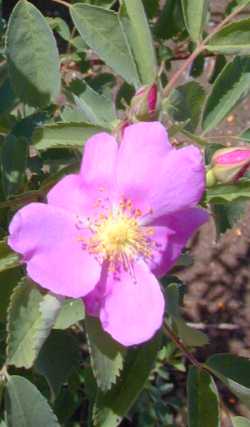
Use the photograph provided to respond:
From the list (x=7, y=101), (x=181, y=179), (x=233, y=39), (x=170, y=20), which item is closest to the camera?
(x=181, y=179)

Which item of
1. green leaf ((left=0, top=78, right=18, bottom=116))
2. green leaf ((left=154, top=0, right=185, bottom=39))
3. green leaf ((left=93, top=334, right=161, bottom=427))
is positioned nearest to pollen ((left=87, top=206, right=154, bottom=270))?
green leaf ((left=93, top=334, right=161, bottom=427))

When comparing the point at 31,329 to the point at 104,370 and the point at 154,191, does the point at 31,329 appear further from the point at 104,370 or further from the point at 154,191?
the point at 154,191

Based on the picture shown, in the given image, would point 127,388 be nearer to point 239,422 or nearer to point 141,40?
point 239,422

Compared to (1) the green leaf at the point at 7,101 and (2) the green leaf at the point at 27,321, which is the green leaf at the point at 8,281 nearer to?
(2) the green leaf at the point at 27,321

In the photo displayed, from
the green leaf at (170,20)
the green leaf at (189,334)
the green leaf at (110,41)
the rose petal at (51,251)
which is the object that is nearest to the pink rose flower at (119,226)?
the rose petal at (51,251)

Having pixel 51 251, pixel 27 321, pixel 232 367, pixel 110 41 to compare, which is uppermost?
pixel 110 41

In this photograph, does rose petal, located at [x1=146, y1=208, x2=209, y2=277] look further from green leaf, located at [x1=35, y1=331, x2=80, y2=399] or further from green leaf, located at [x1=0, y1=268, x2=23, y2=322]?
green leaf, located at [x1=35, y1=331, x2=80, y2=399]

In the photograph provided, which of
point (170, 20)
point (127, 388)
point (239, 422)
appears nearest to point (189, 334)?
point (127, 388)

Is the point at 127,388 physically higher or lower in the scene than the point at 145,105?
lower
